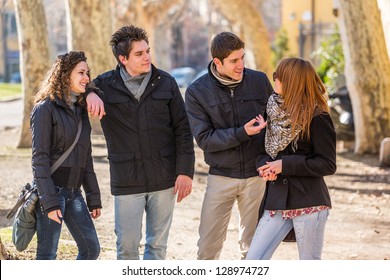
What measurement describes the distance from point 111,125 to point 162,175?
512mm

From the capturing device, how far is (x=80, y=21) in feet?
69.7

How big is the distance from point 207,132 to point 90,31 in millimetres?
15235

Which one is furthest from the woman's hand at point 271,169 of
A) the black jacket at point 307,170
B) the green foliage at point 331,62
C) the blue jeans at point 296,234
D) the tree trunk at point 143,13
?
the tree trunk at point 143,13

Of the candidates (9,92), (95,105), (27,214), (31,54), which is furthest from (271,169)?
(9,92)

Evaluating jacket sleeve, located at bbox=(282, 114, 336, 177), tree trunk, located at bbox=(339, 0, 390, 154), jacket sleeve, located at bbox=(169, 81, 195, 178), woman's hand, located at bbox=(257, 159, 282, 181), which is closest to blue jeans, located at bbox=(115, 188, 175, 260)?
jacket sleeve, located at bbox=(169, 81, 195, 178)

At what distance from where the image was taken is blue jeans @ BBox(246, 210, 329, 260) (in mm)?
5727

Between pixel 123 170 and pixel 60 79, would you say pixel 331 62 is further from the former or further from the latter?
pixel 60 79

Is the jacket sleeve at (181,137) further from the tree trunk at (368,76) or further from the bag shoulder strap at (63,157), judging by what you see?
the tree trunk at (368,76)

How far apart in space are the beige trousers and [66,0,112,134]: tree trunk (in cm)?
1454

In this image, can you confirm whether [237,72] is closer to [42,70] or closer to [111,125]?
[111,125]

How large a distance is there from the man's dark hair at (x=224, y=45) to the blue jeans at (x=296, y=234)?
1.22m

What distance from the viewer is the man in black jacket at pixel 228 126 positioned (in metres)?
6.46

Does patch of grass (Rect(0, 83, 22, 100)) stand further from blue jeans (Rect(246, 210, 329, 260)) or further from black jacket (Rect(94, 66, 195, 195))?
Result: blue jeans (Rect(246, 210, 329, 260))

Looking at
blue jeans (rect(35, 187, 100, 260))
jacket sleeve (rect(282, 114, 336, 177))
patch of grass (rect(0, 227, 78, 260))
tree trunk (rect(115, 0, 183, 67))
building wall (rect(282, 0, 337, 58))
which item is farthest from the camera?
building wall (rect(282, 0, 337, 58))
